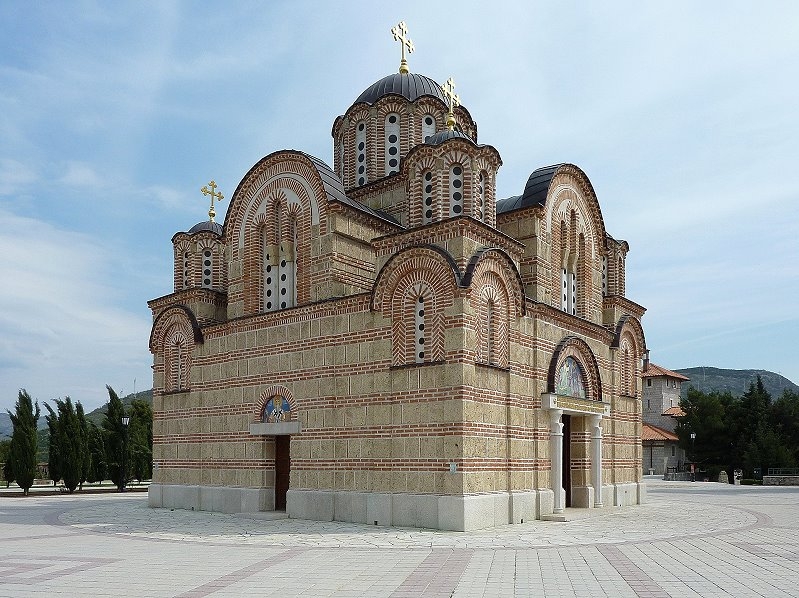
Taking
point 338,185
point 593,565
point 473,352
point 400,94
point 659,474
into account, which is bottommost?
point 659,474

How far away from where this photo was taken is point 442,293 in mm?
14227

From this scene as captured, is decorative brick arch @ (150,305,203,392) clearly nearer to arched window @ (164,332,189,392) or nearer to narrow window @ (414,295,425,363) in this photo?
arched window @ (164,332,189,392)

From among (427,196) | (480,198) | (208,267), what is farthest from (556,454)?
(208,267)

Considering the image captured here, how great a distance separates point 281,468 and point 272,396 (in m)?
1.80

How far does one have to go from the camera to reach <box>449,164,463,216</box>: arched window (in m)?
15.5

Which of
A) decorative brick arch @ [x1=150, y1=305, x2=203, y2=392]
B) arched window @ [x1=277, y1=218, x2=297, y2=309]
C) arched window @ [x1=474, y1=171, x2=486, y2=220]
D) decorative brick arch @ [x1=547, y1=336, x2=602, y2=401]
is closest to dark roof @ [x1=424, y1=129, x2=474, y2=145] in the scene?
arched window @ [x1=474, y1=171, x2=486, y2=220]

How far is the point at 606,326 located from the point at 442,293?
849 cm

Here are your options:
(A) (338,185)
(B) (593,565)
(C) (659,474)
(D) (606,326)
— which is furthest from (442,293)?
(C) (659,474)

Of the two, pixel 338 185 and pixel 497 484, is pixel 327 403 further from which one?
pixel 338 185

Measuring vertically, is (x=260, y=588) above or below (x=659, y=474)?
above

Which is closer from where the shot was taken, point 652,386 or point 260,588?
point 260,588

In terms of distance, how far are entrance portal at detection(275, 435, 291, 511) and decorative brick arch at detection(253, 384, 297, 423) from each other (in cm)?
73

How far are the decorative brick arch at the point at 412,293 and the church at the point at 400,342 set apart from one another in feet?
0.13

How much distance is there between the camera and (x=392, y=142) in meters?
21.4
